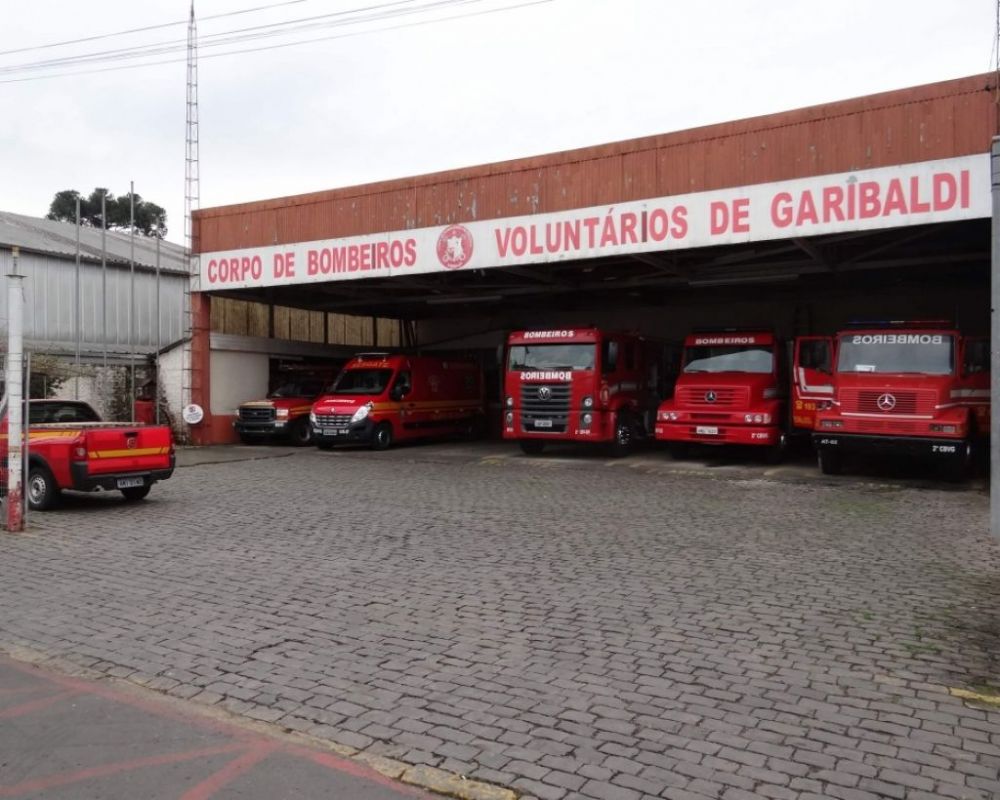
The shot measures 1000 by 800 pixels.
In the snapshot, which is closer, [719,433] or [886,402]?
[886,402]

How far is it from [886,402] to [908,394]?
1.16 ft

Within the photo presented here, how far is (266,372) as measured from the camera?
988 inches

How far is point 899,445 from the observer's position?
13695 millimetres

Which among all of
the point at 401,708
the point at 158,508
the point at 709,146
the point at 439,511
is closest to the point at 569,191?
the point at 709,146

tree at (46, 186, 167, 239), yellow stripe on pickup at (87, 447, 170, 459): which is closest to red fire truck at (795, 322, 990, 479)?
yellow stripe on pickup at (87, 447, 170, 459)

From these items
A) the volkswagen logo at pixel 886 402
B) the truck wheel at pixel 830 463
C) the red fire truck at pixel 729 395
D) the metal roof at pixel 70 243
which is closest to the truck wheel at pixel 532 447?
the red fire truck at pixel 729 395

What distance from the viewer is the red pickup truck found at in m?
10.9

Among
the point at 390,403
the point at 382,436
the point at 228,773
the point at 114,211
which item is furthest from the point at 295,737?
the point at 114,211

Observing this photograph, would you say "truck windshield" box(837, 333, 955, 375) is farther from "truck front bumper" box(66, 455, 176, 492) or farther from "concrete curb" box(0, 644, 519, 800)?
"concrete curb" box(0, 644, 519, 800)

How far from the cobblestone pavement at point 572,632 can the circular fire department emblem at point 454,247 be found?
8256mm

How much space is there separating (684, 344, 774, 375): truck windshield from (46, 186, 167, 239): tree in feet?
160

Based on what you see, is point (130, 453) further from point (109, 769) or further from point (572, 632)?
point (109, 769)

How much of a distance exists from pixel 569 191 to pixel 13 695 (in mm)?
14115

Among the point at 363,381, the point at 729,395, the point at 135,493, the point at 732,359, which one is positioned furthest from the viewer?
the point at 363,381
